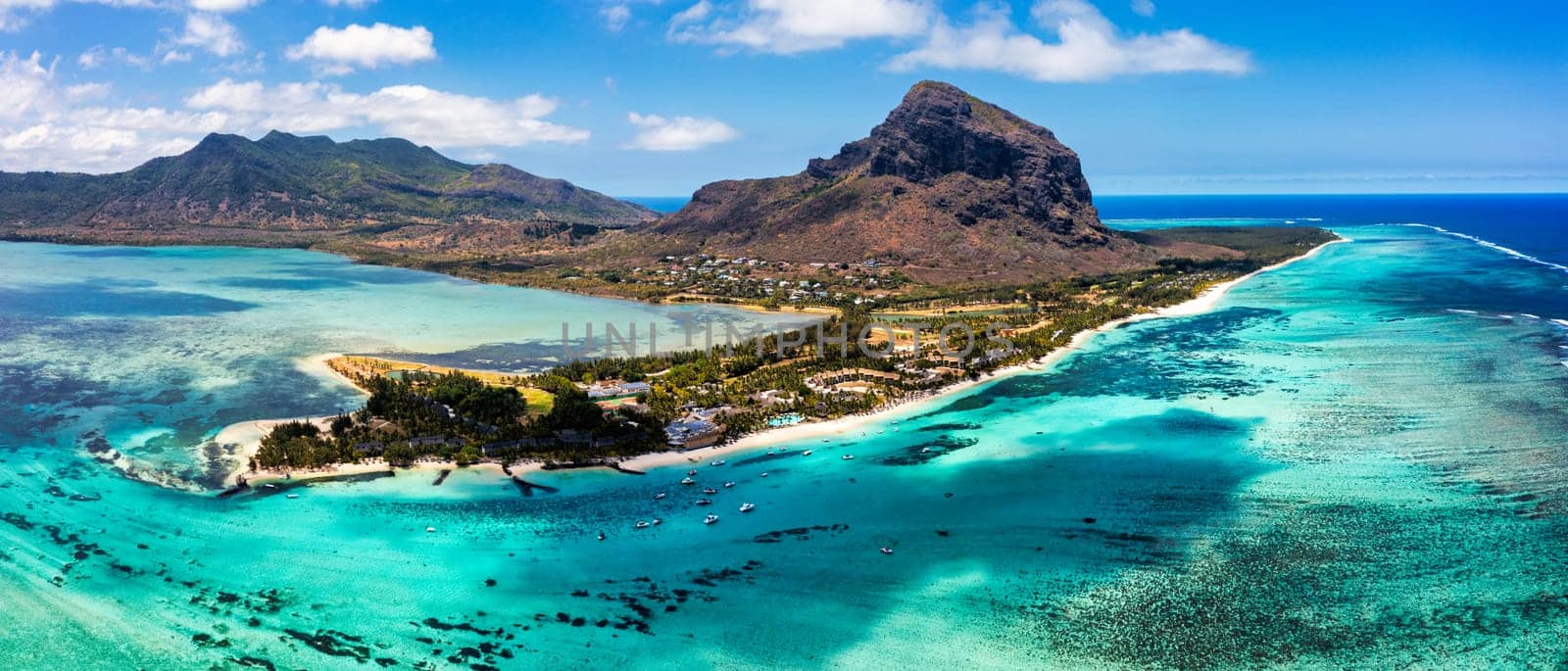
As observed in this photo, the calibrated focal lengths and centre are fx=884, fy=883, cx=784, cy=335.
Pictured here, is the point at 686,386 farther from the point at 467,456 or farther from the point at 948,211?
the point at 948,211

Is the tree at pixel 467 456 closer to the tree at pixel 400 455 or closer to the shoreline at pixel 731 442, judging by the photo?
the shoreline at pixel 731 442

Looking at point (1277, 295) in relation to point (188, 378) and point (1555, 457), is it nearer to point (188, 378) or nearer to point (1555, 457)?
point (1555, 457)

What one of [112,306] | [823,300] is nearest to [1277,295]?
[823,300]

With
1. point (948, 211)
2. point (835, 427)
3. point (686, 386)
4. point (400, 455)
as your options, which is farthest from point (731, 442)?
point (948, 211)

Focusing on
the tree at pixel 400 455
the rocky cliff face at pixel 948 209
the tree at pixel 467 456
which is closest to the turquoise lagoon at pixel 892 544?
the tree at pixel 400 455

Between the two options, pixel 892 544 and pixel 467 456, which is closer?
pixel 892 544

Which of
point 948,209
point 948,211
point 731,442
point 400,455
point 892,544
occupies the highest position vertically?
point 948,209

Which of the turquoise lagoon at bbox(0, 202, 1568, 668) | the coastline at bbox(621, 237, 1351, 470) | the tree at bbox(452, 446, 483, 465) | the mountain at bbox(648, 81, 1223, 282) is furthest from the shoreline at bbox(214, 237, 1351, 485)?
the mountain at bbox(648, 81, 1223, 282)
